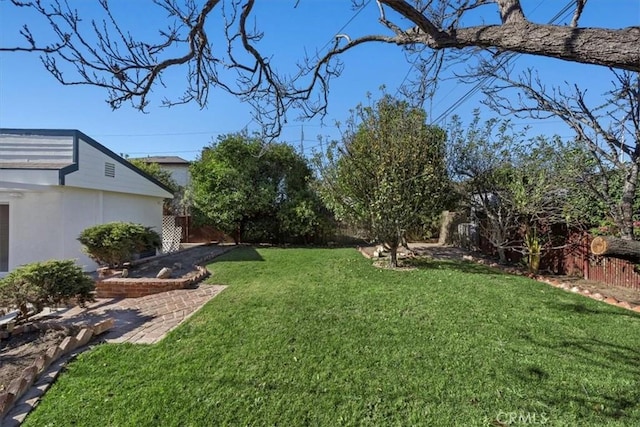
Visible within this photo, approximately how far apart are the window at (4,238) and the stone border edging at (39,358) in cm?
596

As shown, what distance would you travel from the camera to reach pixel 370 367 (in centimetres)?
352

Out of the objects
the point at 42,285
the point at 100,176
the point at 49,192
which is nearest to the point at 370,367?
the point at 42,285

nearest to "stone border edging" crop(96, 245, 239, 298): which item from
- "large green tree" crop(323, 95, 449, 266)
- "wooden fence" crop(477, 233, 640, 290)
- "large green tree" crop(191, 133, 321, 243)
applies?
"large green tree" crop(323, 95, 449, 266)

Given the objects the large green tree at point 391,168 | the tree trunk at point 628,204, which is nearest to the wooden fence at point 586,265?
the large green tree at point 391,168

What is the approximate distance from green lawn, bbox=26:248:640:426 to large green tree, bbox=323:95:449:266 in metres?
3.17

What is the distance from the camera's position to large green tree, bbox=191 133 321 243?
1498cm

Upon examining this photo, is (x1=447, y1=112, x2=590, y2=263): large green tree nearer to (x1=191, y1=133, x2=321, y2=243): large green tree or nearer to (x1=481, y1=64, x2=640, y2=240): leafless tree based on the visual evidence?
(x1=481, y1=64, x2=640, y2=240): leafless tree

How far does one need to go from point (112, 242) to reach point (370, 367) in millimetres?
7410

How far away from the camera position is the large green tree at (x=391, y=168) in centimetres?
865

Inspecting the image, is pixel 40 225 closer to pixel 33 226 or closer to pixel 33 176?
pixel 33 226

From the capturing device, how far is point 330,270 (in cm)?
853

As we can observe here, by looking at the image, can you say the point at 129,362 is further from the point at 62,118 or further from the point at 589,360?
the point at 589,360

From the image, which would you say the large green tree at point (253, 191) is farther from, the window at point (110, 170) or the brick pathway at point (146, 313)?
the brick pathway at point (146, 313)

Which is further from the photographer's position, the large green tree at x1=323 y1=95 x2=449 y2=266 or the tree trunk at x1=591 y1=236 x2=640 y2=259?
the large green tree at x1=323 y1=95 x2=449 y2=266
